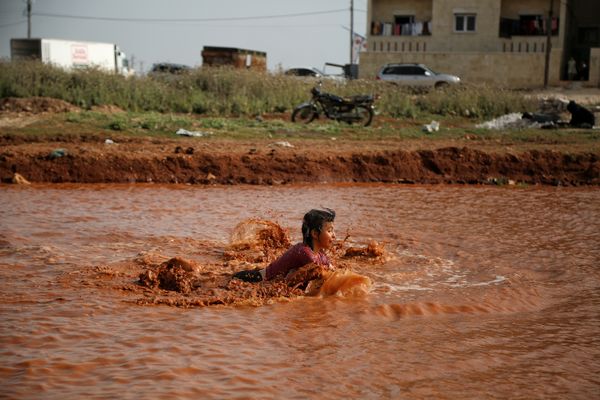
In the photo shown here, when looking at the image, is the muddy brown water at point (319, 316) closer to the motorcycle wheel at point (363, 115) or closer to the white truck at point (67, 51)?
the motorcycle wheel at point (363, 115)

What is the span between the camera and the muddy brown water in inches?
212

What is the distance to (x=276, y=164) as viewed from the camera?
50.1 ft

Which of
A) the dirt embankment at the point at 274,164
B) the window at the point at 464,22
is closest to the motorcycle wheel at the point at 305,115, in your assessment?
the dirt embankment at the point at 274,164

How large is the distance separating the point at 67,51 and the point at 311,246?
4106 centimetres

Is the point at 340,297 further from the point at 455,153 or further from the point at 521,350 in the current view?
the point at 455,153

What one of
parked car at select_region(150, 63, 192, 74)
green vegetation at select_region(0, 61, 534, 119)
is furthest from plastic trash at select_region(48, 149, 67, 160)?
parked car at select_region(150, 63, 192, 74)

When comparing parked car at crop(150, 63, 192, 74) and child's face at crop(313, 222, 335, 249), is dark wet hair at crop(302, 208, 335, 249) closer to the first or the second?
child's face at crop(313, 222, 335, 249)

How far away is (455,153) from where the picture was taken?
15.9m

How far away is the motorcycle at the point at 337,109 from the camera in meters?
21.4

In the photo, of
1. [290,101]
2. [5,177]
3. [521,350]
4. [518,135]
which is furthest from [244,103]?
[521,350]

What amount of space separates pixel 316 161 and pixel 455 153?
273 centimetres

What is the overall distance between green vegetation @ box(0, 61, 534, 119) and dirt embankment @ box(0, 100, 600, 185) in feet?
20.1

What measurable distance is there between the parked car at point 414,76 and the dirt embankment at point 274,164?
19.5 m

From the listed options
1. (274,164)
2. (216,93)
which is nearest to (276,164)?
(274,164)
